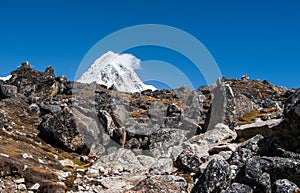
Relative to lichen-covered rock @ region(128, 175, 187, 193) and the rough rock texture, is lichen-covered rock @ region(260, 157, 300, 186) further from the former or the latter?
lichen-covered rock @ region(128, 175, 187, 193)

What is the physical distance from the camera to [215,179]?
53.8ft

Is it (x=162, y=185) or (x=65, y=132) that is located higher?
(x=65, y=132)

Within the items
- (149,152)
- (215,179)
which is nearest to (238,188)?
(215,179)

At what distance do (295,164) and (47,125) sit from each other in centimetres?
2372

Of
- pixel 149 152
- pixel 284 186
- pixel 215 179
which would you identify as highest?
pixel 149 152

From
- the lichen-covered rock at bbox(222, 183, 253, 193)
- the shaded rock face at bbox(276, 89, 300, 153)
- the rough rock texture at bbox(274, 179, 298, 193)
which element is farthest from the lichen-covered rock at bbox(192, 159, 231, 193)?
the shaded rock face at bbox(276, 89, 300, 153)

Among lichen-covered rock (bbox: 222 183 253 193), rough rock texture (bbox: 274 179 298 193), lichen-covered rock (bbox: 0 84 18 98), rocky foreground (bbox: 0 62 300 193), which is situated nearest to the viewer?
rough rock texture (bbox: 274 179 298 193)

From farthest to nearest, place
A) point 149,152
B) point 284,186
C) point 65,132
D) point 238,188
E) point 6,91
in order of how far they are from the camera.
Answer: point 6,91 → point 149,152 → point 65,132 → point 238,188 → point 284,186

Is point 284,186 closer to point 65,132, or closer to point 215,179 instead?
point 215,179

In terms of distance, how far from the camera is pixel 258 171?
54.9 ft

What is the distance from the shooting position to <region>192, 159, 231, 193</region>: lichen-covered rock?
16.3 m

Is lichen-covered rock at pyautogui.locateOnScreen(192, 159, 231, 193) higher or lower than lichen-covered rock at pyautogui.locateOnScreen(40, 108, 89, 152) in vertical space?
lower

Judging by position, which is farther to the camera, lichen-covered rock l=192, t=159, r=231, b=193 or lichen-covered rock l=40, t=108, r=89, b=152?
lichen-covered rock l=40, t=108, r=89, b=152

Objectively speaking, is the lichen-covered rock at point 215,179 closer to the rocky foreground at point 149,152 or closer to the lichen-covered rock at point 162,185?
the rocky foreground at point 149,152
